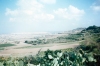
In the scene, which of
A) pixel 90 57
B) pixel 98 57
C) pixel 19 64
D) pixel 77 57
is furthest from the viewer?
pixel 98 57

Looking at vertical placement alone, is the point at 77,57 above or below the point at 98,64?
above

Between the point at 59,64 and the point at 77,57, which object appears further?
the point at 77,57

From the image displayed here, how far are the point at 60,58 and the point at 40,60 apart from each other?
54.0 inches

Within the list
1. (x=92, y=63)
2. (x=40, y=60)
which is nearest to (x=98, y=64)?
(x=92, y=63)

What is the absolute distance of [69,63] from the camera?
8.91 meters

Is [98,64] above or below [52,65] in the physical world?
below

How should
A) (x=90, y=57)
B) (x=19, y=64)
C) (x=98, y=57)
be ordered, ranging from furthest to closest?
1. (x=98, y=57)
2. (x=90, y=57)
3. (x=19, y=64)

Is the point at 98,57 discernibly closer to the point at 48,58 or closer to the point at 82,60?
the point at 82,60

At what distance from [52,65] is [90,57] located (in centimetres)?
373

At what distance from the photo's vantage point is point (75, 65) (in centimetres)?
876

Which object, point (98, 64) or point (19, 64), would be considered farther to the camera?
point (98, 64)

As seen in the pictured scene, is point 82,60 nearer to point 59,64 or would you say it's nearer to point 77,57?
point 77,57

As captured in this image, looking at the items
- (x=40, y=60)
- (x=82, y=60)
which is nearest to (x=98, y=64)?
(x=82, y=60)

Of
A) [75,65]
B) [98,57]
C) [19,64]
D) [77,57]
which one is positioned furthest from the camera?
[98,57]
